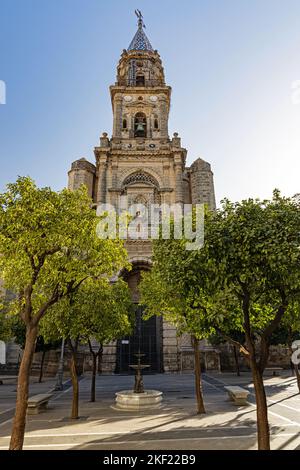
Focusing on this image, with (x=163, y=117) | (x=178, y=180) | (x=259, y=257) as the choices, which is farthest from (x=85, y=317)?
(x=163, y=117)

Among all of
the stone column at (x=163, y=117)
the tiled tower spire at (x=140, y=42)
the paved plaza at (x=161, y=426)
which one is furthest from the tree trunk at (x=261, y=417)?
the tiled tower spire at (x=140, y=42)

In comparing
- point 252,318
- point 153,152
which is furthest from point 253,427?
point 153,152

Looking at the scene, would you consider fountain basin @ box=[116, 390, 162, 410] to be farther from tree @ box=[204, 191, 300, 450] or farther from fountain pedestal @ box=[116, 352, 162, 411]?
tree @ box=[204, 191, 300, 450]

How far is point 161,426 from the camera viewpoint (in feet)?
31.0

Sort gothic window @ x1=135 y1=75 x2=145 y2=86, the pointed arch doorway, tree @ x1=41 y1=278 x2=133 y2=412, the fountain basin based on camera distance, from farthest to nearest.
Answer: gothic window @ x1=135 y1=75 x2=145 y2=86 → the pointed arch doorway → the fountain basin → tree @ x1=41 y1=278 x2=133 y2=412

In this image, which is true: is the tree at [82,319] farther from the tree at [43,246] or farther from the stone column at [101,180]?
the stone column at [101,180]

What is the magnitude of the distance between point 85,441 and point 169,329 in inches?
739

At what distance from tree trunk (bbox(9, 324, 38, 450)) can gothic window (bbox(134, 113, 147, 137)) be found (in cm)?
3166

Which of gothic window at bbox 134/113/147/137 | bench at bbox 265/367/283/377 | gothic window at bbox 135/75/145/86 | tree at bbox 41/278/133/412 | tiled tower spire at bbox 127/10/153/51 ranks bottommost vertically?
bench at bbox 265/367/283/377

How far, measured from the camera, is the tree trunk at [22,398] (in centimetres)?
646

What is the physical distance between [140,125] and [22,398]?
1305 inches

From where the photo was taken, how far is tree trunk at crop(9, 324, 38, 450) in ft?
21.2

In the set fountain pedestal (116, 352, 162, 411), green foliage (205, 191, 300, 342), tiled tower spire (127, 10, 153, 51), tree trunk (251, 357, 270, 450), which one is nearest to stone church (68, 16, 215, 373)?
tiled tower spire (127, 10, 153, 51)
